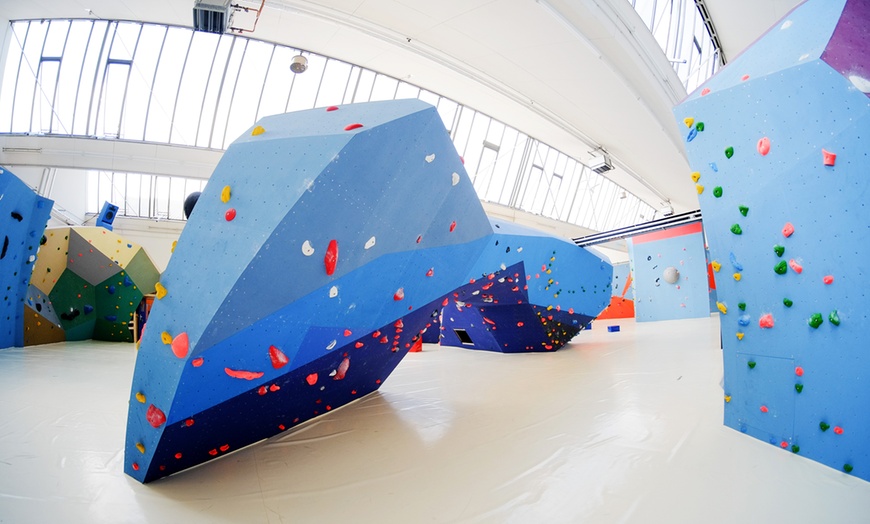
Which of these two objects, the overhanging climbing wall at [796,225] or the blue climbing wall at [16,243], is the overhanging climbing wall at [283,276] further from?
the blue climbing wall at [16,243]

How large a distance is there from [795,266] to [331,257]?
209 cm

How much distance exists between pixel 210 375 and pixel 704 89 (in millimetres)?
2816

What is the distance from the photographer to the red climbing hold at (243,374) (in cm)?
159

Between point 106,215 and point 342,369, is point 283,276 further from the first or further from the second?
point 106,215

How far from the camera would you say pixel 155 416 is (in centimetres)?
155

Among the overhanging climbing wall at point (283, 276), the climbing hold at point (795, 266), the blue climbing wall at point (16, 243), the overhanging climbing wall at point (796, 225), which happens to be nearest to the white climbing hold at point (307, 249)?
the overhanging climbing wall at point (283, 276)

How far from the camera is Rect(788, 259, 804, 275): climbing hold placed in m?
1.73

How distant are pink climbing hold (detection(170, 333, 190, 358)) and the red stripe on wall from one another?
975 cm

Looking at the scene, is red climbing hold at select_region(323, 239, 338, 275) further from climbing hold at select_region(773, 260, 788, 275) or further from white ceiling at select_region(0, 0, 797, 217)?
white ceiling at select_region(0, 0, 797, 217)

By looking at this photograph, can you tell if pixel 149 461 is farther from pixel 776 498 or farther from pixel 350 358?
pixel 776 498

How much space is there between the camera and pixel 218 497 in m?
1.50

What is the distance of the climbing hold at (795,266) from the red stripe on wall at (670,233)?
317 inches

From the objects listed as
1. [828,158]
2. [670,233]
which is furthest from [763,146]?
[670,233]

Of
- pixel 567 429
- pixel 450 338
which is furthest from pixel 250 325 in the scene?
pixel 450 338
